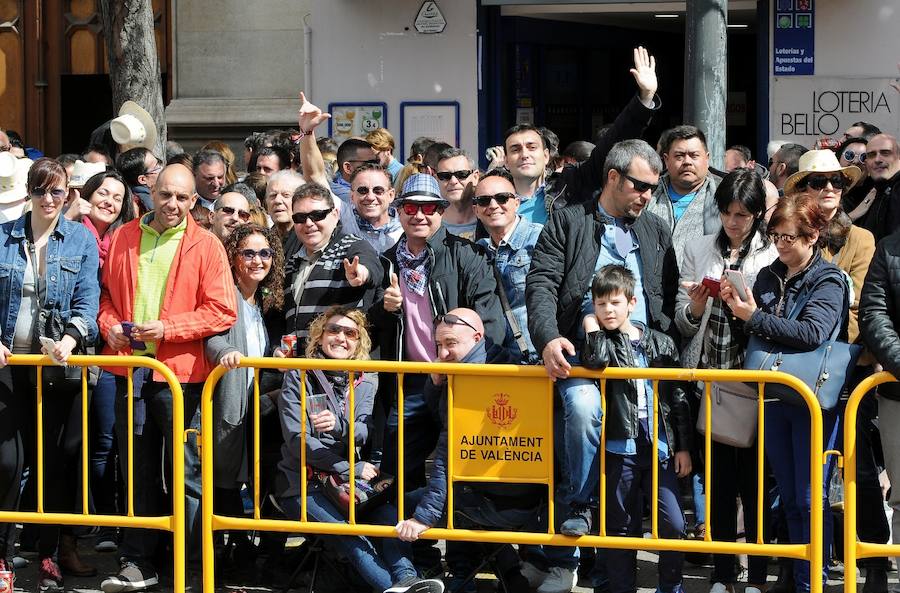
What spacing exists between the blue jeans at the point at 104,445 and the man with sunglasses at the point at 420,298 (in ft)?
4.95

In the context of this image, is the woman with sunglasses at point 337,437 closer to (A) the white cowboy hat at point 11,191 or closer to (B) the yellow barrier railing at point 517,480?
(B) the yellow barrier railing at point 517,480

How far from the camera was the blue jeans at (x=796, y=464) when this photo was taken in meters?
6.31

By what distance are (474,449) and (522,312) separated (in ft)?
2.89

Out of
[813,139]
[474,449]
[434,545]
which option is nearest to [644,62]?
[474,449]

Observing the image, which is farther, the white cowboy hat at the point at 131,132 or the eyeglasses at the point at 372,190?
the white cowboy hat at the point at 131,132

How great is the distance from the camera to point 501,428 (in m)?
6.39

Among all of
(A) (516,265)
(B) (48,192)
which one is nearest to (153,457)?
(B) (48,192)

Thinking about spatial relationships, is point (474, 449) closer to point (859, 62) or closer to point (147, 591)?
point (147, 591)

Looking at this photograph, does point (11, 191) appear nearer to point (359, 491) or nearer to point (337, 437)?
point (337, 437)

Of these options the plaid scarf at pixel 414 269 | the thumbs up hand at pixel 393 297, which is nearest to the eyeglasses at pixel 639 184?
the plaid scarf at pixel 414 269

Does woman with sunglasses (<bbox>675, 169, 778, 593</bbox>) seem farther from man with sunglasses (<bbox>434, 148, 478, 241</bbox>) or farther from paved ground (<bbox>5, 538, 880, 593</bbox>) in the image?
man with sunglasses (<bbox>434, 148, 478, 241</bbox>)

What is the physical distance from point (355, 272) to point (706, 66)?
101 inches

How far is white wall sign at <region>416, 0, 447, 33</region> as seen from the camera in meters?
13.5

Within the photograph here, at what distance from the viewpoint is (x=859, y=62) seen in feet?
41.5
